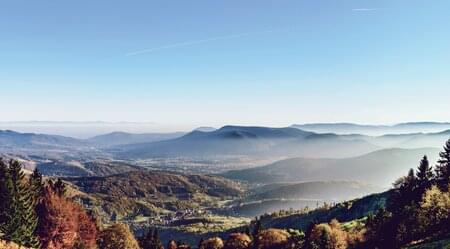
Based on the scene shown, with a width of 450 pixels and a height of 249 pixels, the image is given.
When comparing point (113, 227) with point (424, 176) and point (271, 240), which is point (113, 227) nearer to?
point (271, 240)

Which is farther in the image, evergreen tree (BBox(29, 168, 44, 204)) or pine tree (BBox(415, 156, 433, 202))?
pine tree (BBox(415, 156, 433, 202))

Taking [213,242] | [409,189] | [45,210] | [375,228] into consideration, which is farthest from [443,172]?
[45,210]

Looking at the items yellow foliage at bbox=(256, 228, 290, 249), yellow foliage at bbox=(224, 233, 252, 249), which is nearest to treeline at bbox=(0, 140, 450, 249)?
yellow foliage at bbox=(256, 228, 290, 249)

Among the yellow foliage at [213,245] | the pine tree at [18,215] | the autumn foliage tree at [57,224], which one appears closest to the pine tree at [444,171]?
Result: the yellow foliage at [213,245]

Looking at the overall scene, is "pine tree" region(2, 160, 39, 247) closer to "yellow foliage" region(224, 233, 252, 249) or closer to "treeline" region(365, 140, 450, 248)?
"treeline" region(365, 140, 450, 248)

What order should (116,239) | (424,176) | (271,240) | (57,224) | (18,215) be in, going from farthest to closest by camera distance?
(271,240)
(424,176)
(116,239)
(57,224)
(18,215)

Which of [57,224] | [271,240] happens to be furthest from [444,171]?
[57,224]

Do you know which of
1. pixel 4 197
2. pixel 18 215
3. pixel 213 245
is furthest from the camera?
pixel 213 245

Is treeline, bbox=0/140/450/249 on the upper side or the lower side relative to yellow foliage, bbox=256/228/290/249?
upper

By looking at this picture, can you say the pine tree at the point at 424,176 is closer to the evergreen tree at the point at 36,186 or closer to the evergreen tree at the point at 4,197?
the evergreen tree at the point at 36,186
